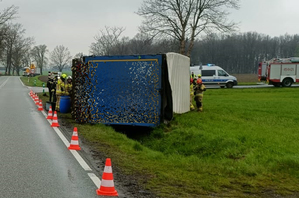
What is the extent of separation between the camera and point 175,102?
1590cm

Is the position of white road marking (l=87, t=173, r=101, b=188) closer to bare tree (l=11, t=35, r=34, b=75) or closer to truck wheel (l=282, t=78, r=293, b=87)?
truck wheel (l=282, t=78, r=293, b=87)

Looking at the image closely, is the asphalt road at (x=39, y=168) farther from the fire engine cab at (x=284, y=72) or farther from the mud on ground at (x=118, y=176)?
the fire engine cab at (x=284, y=72)

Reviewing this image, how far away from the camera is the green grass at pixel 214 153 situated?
22.1 ft

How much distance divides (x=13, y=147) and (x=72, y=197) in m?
4.34

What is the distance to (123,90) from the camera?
44.7 feet

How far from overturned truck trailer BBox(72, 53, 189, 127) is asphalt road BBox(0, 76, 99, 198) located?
2162 millimetres

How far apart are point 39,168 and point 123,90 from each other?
6584 millimetres

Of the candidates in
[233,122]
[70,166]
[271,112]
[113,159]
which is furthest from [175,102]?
[70,166]

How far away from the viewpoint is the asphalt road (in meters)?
5.86

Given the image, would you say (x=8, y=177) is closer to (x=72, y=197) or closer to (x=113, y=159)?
(x=72, y=197)

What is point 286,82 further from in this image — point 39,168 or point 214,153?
point 39,168

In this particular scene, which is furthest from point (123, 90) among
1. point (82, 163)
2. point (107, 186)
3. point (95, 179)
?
point (107, 186)

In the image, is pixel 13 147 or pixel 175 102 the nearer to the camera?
pixel 13 147

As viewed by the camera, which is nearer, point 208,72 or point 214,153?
point 214,153
